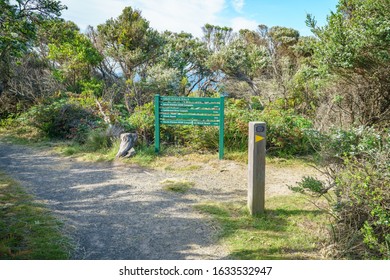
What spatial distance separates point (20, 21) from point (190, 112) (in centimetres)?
356

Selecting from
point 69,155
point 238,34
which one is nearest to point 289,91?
point 69,155

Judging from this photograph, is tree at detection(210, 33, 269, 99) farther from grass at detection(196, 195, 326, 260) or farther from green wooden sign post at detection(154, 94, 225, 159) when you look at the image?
grass at detection(196, 195, 326, 260)

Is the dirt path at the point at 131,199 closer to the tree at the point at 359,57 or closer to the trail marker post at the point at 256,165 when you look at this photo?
the trail marker post at the point at 256,165

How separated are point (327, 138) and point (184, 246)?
192cm

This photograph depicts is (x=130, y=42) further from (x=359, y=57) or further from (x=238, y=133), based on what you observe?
(x=359, y=57)

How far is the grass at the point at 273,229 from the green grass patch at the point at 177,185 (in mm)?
681

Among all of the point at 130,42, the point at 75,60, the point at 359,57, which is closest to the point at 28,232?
the point at 359,57

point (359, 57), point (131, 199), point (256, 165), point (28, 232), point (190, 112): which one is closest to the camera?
point (28, 232)

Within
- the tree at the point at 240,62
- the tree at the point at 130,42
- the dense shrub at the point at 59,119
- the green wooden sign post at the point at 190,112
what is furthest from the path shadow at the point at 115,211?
the tree at the point at 240,62

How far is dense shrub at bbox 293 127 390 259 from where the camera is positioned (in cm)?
287

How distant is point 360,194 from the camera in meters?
3.04

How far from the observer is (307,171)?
20.2ft

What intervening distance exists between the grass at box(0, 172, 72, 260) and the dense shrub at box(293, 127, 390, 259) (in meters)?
2.60

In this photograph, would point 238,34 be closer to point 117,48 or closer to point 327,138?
point 117,48
